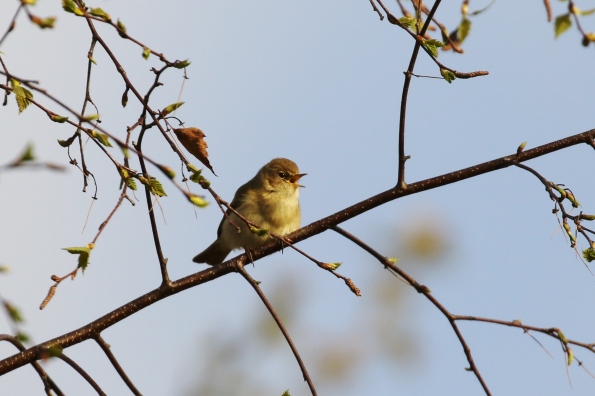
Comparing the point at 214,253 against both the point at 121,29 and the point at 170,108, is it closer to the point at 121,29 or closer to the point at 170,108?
the point at 170,108

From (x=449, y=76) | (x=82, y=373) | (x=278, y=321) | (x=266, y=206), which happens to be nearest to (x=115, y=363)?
(x=82, y=373)

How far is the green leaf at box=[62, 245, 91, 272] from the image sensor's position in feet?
9.79

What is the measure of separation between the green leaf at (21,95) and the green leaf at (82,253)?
772mm

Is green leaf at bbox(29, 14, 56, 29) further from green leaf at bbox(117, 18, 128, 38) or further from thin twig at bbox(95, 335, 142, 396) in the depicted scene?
thin twig at bbox(95, 335, 142, 396)

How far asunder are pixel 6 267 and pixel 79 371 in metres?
1.40

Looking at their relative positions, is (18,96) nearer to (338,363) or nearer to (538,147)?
(538,147)

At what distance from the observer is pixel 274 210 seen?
7094mm

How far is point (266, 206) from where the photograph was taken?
714cm

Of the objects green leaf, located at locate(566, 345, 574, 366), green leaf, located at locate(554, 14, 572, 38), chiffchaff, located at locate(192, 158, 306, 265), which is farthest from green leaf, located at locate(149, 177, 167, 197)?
chiffchaff, located at locate(192, 158, 306, 265)

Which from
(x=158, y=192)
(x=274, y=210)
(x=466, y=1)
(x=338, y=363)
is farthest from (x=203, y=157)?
(x=338, y=363)

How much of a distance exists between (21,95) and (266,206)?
389 centimetres

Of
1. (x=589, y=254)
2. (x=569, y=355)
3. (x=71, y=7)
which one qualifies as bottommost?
(x=569, y=355)

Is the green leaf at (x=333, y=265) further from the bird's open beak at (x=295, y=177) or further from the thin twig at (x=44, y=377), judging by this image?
the bird's open beak at (x=295, y=177)

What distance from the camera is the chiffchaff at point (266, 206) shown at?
7012 mm
